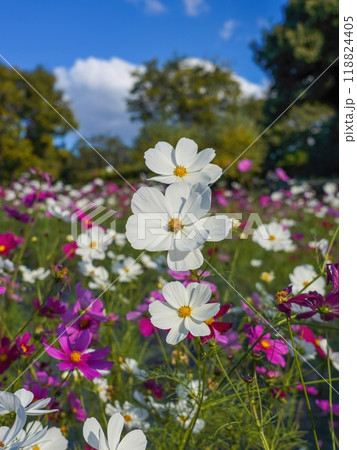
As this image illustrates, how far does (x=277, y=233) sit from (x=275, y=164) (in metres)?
7.35

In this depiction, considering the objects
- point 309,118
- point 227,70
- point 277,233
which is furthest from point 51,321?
point 227,70

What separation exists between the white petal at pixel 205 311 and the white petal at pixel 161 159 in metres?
0.13

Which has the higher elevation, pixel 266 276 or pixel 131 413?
pixel 266 276

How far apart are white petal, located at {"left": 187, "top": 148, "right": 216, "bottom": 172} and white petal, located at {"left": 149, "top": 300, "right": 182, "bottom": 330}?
0.13 metres

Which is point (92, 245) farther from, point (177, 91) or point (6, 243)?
point (177, 91)

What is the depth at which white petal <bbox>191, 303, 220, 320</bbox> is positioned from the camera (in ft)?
1.14

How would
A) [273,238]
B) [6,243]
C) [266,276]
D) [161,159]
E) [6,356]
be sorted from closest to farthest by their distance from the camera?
[161,159], [6,356], [6,243], [273,238], [266,276]

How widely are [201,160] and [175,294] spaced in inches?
5.2

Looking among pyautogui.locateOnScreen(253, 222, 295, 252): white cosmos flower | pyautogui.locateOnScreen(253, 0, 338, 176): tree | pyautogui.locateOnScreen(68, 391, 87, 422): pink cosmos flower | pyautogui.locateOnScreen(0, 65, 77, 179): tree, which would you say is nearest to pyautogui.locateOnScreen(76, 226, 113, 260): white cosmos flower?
pyautogui.locateOnScreen(68, 391, 87, 422): pink cosmos flower

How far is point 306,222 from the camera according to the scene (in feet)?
9.65

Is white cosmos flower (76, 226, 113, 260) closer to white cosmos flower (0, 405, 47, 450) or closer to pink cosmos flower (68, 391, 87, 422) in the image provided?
pink cosmos flower (68, 391, 87, 422)

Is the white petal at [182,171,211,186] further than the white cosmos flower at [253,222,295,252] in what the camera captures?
No

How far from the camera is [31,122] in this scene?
4.20 metres

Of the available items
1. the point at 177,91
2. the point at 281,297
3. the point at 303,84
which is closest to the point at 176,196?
the point at 281,297
